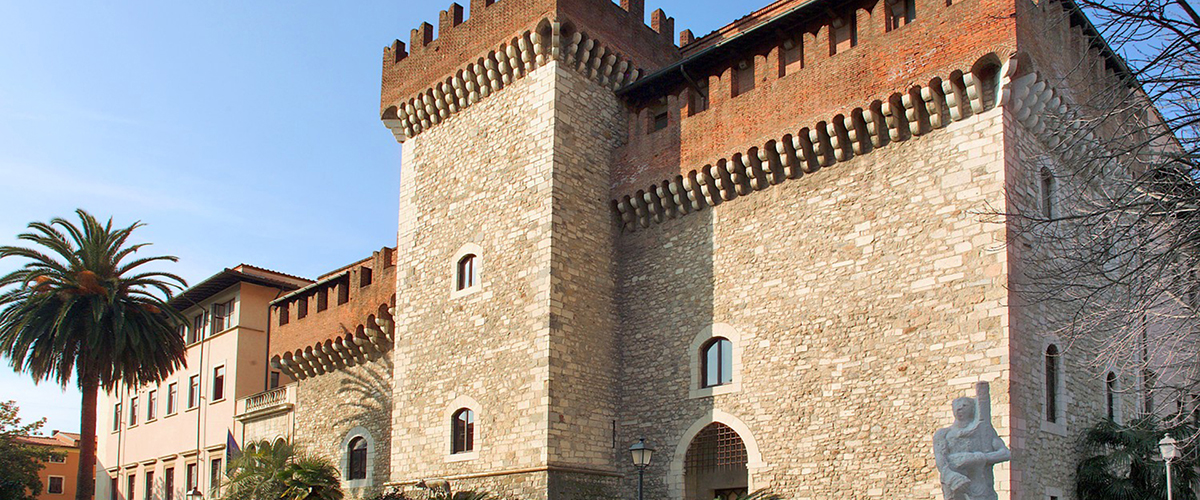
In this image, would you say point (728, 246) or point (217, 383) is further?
point (217, 383)

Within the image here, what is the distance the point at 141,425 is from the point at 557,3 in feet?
83.7

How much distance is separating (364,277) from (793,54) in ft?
40.5

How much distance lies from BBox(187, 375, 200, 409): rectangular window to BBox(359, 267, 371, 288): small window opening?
11.1 metres

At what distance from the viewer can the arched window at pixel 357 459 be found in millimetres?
26444

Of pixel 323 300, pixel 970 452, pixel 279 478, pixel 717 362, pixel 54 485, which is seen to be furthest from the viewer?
pixel 54 485

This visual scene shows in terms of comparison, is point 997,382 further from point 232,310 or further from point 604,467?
point 232,310

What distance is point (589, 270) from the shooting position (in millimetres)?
21219

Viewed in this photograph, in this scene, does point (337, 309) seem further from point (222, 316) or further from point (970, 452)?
point (970, 452)

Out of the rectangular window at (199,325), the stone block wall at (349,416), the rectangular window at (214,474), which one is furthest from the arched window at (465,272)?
the rectangular window at (199,325)

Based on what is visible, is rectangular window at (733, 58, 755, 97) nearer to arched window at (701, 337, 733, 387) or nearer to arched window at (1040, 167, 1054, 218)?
arched window at (701, 337, 733, 387)

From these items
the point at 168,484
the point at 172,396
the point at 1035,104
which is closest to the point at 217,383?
the point at 172,396

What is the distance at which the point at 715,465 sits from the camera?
1967 centimetres

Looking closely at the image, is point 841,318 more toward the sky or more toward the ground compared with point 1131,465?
more toward the sky

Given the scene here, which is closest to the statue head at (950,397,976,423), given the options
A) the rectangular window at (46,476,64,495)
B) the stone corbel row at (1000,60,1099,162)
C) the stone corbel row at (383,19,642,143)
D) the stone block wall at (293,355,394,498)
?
the stone corbel row at (1000,60,1099,162)
